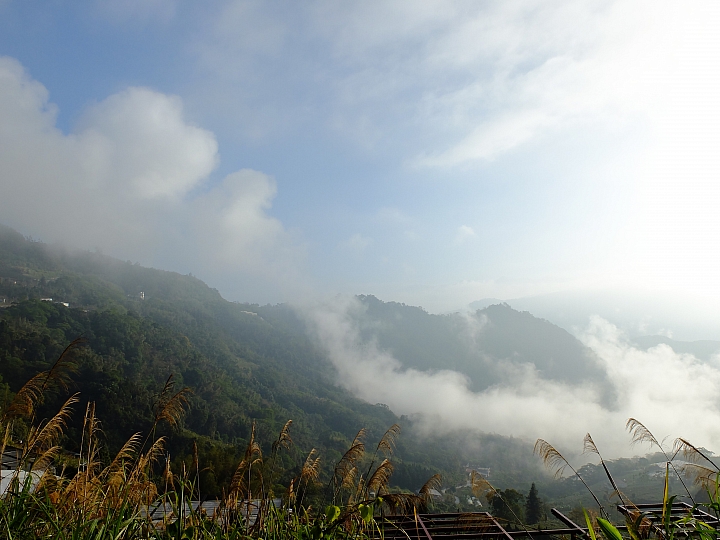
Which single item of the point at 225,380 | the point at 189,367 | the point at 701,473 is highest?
the point at 701,473

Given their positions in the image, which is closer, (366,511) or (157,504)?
(366,511)

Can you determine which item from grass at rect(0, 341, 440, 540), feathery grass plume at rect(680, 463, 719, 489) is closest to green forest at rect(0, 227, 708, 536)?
grass at rect(0, 341, 440, 540)

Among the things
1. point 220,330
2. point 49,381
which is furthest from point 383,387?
point 49,381

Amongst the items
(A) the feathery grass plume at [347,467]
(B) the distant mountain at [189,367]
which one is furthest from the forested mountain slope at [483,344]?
(A) the feathery grass plume at [347,467]

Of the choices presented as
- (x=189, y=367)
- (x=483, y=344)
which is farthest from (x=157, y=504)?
(x=483, y=344)

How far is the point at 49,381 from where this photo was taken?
10.0 feet

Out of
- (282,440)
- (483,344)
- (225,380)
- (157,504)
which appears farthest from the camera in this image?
(483,344)

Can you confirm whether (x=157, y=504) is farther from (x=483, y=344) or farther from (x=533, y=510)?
(x=483, y=344)

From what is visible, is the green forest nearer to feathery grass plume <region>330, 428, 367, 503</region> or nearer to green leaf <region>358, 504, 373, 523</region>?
feathery grass plume <region>330, 428, 367, 503</region>

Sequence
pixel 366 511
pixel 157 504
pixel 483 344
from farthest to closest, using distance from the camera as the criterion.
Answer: pixel 483 344
pixel 157 504
pixel 366 511

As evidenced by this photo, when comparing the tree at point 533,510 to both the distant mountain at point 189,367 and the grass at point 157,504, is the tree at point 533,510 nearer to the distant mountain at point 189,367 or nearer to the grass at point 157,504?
the distant mountain at point 189,367

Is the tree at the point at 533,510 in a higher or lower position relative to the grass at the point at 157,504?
lower

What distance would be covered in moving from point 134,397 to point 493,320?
154064 mm

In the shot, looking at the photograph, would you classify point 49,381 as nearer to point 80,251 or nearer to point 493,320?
point 80,251
